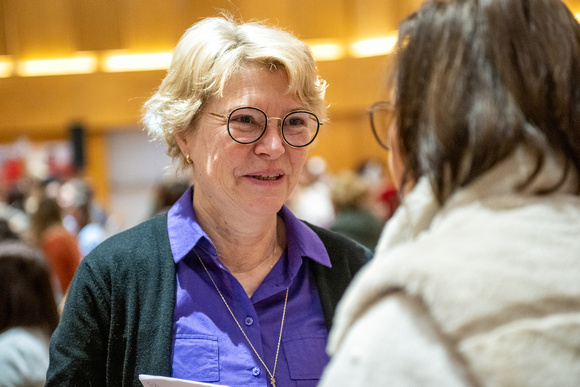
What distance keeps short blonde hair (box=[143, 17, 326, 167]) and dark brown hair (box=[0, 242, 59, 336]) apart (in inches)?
39.9

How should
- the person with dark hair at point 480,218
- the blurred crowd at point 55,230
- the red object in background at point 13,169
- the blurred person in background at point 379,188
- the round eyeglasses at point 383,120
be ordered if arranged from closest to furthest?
1. the person with dark hair at point 480,218
2. the round eyeglasses at point 383,120
3. the blurred crowd at point 55,230
4. the blurred person in background at point 379,188
5. the red object in background at point 13,169

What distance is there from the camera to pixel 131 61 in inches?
391

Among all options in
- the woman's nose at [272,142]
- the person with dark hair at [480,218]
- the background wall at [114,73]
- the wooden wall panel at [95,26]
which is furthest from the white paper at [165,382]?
the wooden wall panel at [95,26]

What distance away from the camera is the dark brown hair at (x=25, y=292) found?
7.82 ft

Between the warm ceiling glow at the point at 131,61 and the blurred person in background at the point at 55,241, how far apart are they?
557 cm

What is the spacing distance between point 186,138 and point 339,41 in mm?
8402

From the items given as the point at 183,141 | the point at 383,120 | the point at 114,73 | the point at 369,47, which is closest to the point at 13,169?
the point at 114,73

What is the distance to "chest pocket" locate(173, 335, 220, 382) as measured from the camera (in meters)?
1.53

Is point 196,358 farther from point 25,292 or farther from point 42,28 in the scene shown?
point 42,28

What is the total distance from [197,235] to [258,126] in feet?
1.19

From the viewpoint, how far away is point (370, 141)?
33.2ft

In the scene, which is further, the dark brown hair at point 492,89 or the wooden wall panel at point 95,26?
the wooden wall panel at point 95,26

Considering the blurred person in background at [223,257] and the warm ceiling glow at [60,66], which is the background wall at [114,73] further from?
the blurred person in background at [223,257]

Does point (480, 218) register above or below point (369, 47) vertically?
below
